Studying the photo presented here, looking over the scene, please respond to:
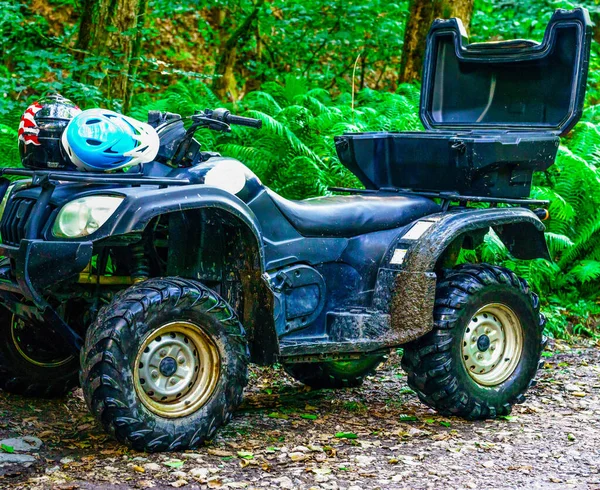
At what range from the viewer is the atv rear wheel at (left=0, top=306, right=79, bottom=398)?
16.6 feet

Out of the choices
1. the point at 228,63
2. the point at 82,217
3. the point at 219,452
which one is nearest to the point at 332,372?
the point at 219,452

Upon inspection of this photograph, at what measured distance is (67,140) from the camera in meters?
4.14

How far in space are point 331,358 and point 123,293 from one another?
1377 mm

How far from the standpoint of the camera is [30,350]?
203 inches

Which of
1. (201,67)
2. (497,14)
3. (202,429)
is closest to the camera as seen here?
(202,429)

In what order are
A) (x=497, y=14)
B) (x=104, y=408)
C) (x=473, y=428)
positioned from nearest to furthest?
(x=104, y=408)
(x=473, y=428)
(x=497, y=14)

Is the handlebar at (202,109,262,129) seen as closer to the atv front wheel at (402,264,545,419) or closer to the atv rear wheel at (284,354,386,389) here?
the atv front wheel at (402,264,545,419)

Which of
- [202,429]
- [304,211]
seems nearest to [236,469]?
[202,429]

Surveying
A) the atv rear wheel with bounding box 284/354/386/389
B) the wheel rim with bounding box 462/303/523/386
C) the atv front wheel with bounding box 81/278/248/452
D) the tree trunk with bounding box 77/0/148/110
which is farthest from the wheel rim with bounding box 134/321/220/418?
the tree trunk with bounding box 77/0/148/110

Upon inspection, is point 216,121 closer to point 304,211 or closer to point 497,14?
point 304,211

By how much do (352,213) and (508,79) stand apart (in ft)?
5.01

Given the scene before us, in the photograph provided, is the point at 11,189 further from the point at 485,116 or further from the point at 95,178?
the point at 485,116

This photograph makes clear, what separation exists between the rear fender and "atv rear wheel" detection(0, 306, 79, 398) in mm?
1954

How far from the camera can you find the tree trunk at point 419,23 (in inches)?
392
